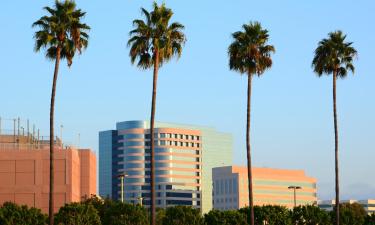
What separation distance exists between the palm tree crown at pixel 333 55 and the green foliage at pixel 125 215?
117ft

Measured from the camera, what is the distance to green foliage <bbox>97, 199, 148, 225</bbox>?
120 meters

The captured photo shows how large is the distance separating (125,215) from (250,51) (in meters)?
42.6

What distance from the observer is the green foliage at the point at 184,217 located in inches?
4990

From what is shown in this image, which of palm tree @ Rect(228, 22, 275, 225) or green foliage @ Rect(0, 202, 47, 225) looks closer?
palm tree @ Rect(228, 22, 275, 225)

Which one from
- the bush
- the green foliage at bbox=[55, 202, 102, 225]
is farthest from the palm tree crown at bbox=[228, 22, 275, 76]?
the bush

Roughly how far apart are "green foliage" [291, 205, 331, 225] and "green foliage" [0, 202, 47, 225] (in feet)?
147

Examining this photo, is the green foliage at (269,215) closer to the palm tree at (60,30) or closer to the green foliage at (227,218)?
the green foliage at (227,218)

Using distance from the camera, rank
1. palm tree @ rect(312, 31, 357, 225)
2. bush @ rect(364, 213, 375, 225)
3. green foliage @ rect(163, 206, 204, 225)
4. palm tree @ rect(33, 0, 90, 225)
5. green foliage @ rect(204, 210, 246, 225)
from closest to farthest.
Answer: palm tree @ rect(33, 0, 90, 225) → palm tree @ rect(312, 31, 357, 225) → green foliage @ rect(204, 210, 246, 225) → green foliage @ rect(163, 206, 204, 225) → bush @ rect(364, 213, 375, 225)

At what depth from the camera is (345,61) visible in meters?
100

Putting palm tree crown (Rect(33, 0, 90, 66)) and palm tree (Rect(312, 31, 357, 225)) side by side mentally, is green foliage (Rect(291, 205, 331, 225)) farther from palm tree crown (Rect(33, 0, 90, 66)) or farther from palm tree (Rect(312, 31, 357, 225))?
palm tree crown (Rect(33, 0, 90, 66))

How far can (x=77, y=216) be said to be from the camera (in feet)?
365

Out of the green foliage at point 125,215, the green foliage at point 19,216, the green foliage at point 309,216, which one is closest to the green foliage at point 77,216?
the green foliage at point 19,216

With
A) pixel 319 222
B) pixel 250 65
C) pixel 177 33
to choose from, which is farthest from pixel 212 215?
pixel 177 33

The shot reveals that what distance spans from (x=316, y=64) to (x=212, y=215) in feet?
121
